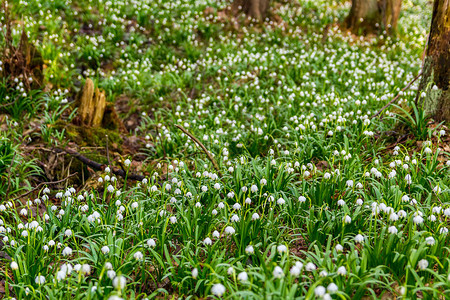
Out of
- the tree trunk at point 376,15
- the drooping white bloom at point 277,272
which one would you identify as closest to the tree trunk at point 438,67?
the drooping white bloom at point 277,272

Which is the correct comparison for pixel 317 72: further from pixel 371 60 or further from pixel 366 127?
pixel 366 127

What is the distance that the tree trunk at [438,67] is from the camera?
4.53m

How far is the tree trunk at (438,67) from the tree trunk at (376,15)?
630cm

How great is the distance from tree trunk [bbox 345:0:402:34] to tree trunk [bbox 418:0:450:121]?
6.30 m

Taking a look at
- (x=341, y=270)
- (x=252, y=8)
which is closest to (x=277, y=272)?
(x=341, y=270)

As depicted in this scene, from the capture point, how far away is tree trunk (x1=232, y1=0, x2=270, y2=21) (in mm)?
11195

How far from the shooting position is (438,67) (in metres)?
4.62

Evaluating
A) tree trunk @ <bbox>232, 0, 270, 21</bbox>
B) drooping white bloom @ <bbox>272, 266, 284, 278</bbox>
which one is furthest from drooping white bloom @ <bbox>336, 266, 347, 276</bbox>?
tree trunk @ <bbox>232, 0, 270, 21</bbox>

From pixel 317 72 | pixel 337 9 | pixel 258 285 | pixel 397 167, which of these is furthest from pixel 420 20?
pixel 258 285

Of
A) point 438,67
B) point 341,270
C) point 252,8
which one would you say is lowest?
point 341,270

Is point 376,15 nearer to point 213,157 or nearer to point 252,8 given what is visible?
point 252,8

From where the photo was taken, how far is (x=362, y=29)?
34.9ft

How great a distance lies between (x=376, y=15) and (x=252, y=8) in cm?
342

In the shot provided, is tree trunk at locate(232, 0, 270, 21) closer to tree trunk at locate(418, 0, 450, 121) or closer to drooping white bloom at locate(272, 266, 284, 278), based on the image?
tree trunk at locate(418, 0, 450, 121)
